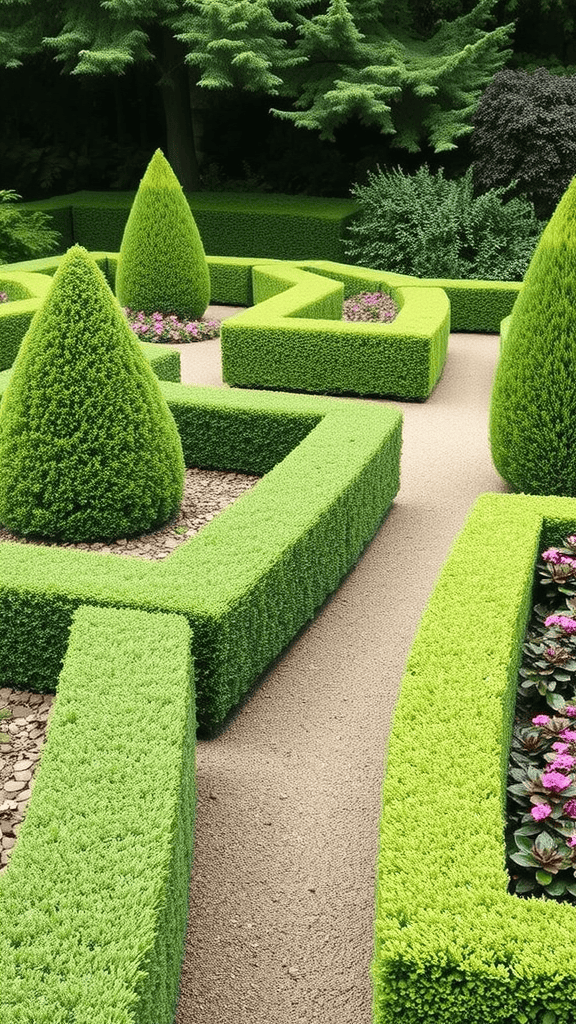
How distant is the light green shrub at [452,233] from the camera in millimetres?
17203

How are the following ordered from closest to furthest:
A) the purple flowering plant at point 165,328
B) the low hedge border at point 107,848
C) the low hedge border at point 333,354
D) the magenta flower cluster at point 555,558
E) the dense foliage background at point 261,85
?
the low hedge border at point 107,848
the magenta flower cluster at point 555,558
the low hedge border at point 333,354
the purple flowering plant at point 165,328
the dense foliage background at point 261,85

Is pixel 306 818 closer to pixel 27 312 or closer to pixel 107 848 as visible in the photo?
pixel 107 848

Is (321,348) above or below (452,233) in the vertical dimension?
below

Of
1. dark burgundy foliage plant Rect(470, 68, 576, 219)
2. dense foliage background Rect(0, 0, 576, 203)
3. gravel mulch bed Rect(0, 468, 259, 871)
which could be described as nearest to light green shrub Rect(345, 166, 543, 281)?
dark burgundy foliage plant Rect(470, 68, 576, 219)

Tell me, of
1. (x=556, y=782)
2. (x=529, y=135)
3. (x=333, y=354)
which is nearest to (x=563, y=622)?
(x=556, y=782)

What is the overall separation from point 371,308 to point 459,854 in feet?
41.9

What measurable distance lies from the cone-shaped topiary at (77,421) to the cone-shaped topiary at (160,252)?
800 centimetres

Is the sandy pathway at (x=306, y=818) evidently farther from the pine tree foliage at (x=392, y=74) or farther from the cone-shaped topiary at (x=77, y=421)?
the pine tree foliage at (x=392, y=74)

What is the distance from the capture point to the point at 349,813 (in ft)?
15.5

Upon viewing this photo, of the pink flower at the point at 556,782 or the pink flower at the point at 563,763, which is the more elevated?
the pink flower at the point at 556,782

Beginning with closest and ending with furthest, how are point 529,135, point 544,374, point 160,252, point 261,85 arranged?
point 544,374 → point 160,252 → point 529,135 → point 261,85

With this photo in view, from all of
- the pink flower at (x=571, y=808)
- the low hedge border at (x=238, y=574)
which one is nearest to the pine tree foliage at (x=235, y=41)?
the low hedge border at (x=238, y=574)

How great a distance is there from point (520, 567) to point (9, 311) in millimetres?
8744

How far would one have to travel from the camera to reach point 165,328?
48.6ft
